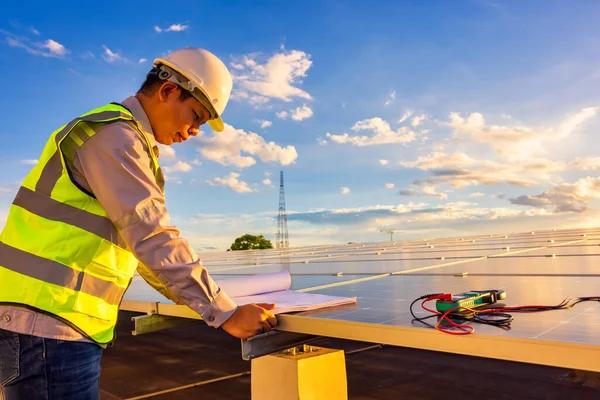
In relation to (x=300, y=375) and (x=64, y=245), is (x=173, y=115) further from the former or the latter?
(x=300, y=375)

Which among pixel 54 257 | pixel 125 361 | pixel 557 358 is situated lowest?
pixel 125 361

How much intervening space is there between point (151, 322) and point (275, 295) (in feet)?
3.22

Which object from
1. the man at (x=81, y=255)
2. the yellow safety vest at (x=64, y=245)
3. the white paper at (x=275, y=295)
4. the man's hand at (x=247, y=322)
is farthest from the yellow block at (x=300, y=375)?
the yellow safety vest at (x=64, y=245)

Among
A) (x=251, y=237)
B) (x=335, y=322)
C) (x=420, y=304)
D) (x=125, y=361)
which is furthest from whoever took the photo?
(x=251, y=237)

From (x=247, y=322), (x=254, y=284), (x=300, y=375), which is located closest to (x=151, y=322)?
(x=254, y=284)

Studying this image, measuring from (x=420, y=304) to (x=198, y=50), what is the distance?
1761 millimetres

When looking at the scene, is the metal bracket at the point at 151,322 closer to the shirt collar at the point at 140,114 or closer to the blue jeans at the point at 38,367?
the blue jeans at the point at 38,367

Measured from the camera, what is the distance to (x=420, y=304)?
9.55ft

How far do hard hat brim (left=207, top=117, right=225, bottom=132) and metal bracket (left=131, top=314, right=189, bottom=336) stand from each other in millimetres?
1579

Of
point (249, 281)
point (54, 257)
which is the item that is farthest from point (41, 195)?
point (249, 281)

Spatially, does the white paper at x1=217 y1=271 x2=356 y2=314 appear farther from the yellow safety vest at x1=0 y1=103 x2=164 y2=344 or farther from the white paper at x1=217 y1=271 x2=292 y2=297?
the yellow safety vest at x1=0 y1=103 x2=164 y2=344

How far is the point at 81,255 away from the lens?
2000 mm

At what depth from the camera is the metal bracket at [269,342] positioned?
2.67 metres

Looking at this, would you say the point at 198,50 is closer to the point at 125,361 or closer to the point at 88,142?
the point at 88,142
